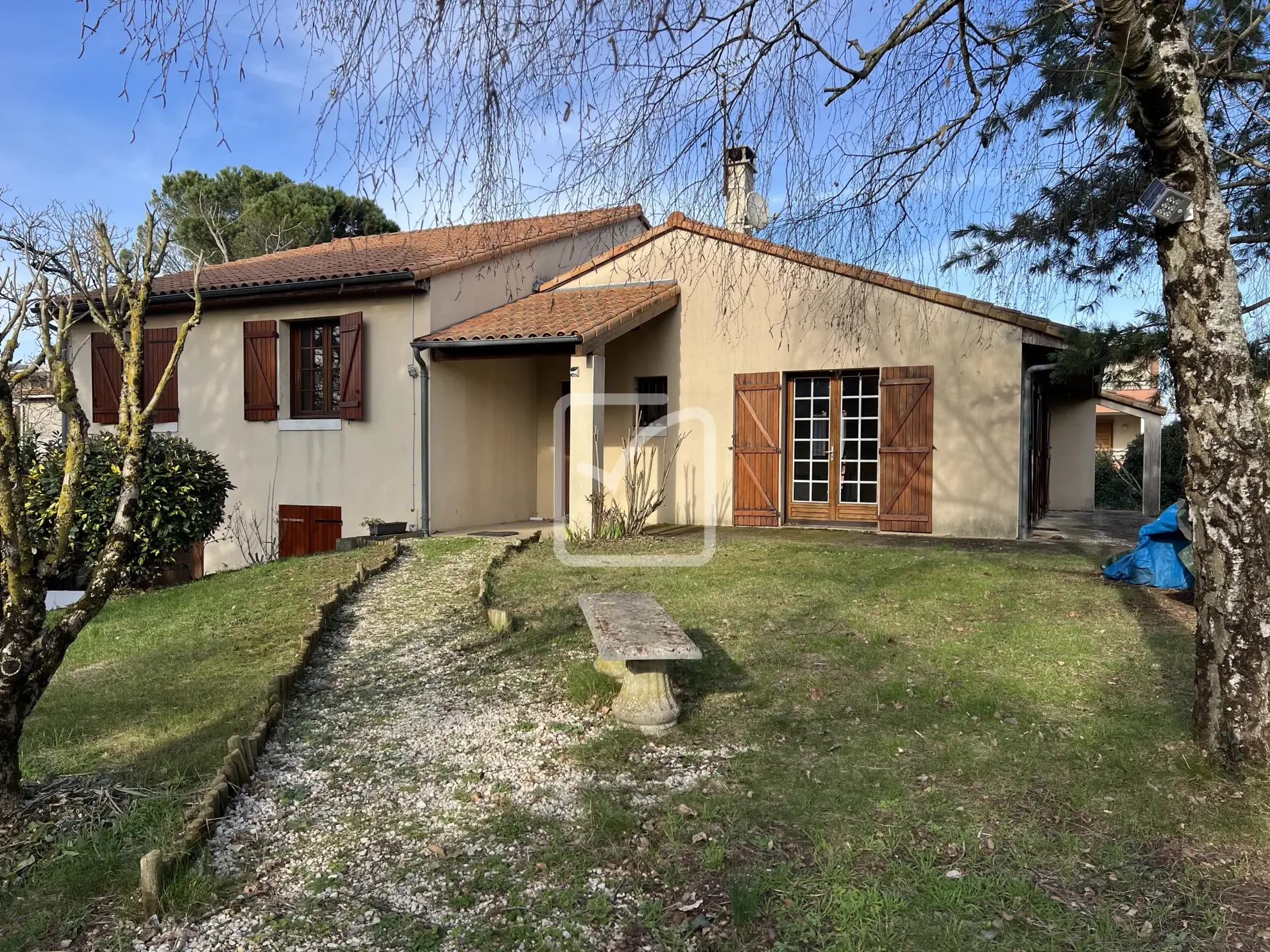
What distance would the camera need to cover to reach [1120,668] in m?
4.56

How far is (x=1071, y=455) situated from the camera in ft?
48.9

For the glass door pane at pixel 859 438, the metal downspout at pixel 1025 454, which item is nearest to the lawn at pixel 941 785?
the metal downspout at pixel 1025 454

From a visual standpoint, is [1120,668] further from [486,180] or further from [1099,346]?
[486,180]

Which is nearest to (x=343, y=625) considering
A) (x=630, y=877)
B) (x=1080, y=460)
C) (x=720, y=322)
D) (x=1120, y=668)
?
(x=630, y=877)

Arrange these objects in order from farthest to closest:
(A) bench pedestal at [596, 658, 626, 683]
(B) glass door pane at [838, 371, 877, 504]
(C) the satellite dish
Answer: (B) glass door pane at [838, 371, 877, 504] < (A) bench pedestal at [596, 658, 626, 683] < (C) the satellite dish

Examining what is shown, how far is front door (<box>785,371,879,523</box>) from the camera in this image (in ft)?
34.6

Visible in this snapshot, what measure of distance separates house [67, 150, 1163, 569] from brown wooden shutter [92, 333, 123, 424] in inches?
1.6

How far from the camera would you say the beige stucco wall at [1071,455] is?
14.4 meters

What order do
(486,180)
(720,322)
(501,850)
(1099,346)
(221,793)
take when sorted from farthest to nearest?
(720,322) → (1099,346) → (221,793) → (501,850) → (486,180)

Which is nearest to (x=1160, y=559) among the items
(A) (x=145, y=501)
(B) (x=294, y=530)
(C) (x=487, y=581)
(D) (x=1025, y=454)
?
(D) (x=1025, y=454)

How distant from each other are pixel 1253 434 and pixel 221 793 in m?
4.23

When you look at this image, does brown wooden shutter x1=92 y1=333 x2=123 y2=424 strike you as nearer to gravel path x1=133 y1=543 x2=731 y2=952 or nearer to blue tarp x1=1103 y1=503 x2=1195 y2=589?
gravel path x1=133 y1=543 x2=731 y2=952

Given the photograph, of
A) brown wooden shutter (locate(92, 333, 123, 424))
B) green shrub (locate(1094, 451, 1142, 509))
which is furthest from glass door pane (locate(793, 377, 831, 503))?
brown wooden shutter (locate(92, 333, 123, 424))

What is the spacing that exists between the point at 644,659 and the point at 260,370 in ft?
30.7
